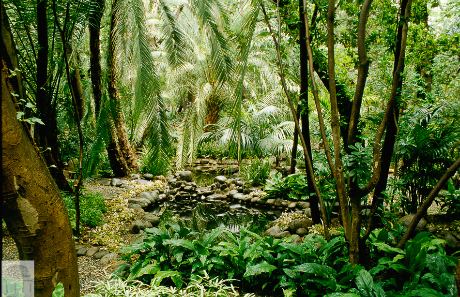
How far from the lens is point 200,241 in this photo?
408 cm

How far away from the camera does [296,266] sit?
3.23 metres

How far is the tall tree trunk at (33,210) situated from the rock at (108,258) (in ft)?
8.37

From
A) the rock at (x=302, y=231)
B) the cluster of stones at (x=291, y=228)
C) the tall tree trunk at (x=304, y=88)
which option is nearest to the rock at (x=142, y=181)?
the cluster of stones at (x=291, y=228)

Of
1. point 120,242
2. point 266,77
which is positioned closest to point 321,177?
point 120,242

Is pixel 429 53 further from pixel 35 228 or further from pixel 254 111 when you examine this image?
pixel 254 111

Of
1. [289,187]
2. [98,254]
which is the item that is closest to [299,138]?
[289,187]

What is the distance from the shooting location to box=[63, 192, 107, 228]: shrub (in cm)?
547

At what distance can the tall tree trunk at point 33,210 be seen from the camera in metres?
1.61

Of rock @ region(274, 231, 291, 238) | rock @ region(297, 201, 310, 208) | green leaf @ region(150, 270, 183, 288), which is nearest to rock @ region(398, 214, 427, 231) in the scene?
rock @ region(274, 231, 291, 238)

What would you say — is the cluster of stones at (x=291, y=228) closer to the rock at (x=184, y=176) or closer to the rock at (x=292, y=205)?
the rock at (x=292, y=205)

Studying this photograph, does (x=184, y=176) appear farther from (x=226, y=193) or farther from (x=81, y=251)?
(x=81, y=251)

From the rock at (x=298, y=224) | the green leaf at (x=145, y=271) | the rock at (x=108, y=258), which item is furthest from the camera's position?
the rock at (x=298, y=224)

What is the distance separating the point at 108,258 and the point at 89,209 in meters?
1.54

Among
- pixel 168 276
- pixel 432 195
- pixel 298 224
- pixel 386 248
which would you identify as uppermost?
pixel 432 195
